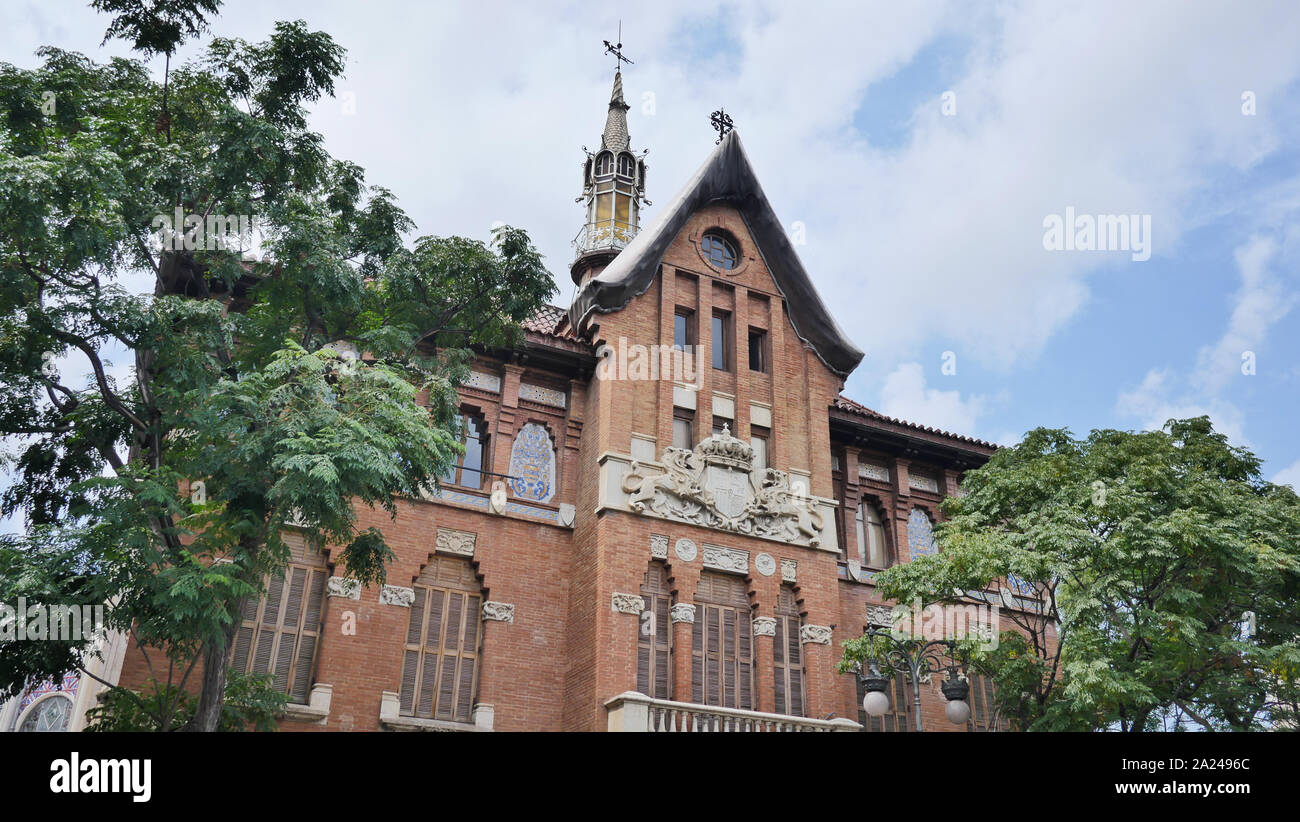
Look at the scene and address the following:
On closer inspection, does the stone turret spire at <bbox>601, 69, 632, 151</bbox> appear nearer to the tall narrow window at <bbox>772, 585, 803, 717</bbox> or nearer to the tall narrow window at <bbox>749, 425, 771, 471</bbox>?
the tall narrow window at <bbox>749, 425, 771, 471</bbox>

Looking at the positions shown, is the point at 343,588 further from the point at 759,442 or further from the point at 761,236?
the point at 761,236

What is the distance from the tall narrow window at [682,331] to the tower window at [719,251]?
4.75 ft

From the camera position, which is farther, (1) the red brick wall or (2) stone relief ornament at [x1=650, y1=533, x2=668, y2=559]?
(2) stone relief ornament at [x1=650, y1=533, x2=668, y2=559]

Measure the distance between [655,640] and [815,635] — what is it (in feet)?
10.2

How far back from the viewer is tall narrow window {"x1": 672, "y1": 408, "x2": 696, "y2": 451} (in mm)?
20250

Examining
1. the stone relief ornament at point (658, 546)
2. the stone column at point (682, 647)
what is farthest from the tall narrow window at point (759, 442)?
the stone column at point (682, 647)

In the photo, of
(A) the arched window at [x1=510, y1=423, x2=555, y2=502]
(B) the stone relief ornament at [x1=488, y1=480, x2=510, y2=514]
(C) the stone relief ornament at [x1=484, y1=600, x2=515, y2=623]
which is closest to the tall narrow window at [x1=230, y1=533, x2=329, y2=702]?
(C) the stone relief ornament at [x1=484, y1=600, x2=515, y2=623]

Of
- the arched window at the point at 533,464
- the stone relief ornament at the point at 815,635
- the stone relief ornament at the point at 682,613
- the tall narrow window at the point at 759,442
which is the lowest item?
the stone relief ornament at the point at 815,635

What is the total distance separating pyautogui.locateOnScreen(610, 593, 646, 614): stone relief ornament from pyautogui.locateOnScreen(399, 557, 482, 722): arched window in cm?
250

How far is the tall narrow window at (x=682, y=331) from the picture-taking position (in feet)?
69.9

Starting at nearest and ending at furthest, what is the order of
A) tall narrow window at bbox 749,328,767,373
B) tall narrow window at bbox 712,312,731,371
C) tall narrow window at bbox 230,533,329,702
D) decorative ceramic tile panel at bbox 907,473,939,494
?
tall narrow window at bbox 230,533,329,702 → tall narrow window at bbox 712,312,731,371 → tall narrow window at bbox 749,328,767,373 → decorative ceramic tile panel at bbox 907,473,939,494

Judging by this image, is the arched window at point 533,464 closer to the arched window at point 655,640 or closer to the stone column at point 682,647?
the arched window at point 655,640

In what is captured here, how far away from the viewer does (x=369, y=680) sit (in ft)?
55.1
